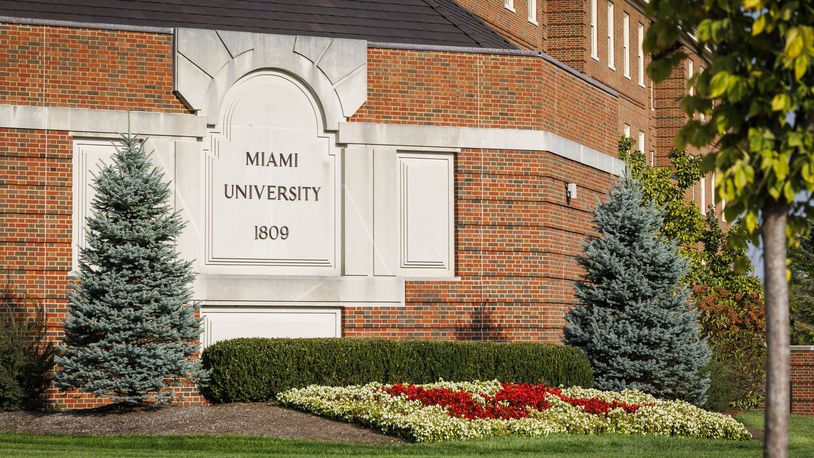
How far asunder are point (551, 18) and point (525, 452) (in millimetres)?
27548

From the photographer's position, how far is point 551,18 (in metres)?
41.0

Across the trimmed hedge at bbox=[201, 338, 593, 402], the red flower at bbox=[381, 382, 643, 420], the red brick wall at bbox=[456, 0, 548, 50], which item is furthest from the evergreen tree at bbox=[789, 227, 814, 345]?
the red flower at bbox=[381, 382, 643, 420]

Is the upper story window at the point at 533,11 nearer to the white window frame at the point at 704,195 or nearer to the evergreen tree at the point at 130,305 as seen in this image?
the white window frame at the point at 704,195

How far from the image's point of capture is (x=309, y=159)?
22.2 m

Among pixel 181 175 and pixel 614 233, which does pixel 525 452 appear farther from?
pixel 181 175

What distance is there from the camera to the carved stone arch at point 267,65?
21531mm

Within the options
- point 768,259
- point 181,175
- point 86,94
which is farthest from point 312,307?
point 768,259

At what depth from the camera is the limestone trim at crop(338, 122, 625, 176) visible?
73.6ft

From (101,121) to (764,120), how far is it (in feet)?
48.6

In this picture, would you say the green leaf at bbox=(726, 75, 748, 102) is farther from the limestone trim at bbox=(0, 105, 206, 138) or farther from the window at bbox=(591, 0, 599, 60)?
the window at bbox=(591, 0, 599, 60)

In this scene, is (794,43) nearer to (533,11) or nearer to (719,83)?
(719,83)

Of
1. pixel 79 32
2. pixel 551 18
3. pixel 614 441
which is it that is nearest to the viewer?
pixel 614 441

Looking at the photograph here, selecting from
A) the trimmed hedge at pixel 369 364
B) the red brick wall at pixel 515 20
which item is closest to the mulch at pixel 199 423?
the trimmed hedge at pixel 369 364

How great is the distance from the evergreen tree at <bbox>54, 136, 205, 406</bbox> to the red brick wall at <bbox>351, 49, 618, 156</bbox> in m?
5.23
